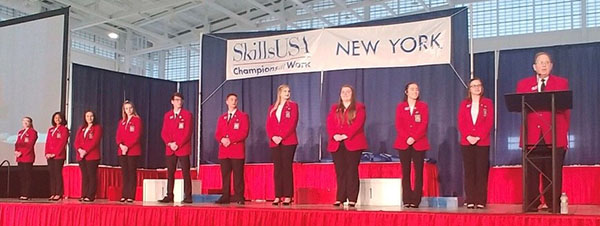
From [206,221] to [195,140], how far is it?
4.56m

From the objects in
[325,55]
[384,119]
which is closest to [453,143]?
[384,119]

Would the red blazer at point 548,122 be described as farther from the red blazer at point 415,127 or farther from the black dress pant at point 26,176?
the black dress pant at point 26,176

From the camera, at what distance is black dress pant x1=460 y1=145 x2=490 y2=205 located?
5.71 m

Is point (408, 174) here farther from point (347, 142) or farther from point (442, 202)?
point (442, 202)

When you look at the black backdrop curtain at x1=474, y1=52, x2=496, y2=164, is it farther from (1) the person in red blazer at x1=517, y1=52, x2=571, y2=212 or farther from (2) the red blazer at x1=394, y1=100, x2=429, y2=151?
(1) the person in red blazer at x1=517, y1=52, x2=571, y2=212

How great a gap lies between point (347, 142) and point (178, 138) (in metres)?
1.83

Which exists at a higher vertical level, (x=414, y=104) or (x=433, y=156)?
(x=414, y=104)

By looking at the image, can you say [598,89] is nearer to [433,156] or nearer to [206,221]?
[433,156]

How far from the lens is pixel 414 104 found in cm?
609

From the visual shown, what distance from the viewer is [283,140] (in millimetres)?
6465

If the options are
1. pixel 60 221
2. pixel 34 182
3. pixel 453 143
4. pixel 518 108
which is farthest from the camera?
pixel 34 182

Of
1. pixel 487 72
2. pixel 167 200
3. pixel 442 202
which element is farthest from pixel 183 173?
pixel 487 72

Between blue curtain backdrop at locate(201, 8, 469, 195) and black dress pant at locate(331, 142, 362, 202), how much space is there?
1.99m

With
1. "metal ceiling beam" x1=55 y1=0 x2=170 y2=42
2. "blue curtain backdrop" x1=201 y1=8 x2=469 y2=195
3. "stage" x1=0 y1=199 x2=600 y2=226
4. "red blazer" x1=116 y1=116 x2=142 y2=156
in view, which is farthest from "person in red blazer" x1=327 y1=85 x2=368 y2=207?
"metal ceiling beam" x1=55 y1=0 x2=170 y2=42
